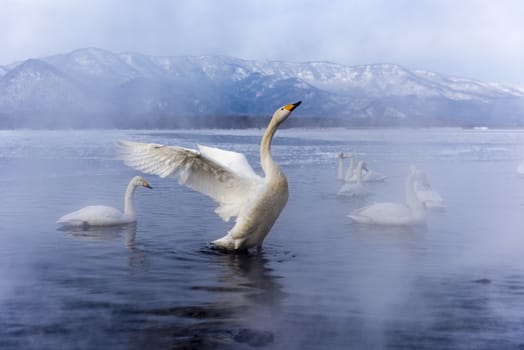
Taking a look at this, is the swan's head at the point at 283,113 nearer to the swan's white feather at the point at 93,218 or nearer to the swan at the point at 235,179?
the swan at the point at 235,179

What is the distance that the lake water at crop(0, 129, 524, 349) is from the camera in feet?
22.5

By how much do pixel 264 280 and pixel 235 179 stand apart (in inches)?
84.5

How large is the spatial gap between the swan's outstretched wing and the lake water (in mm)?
811

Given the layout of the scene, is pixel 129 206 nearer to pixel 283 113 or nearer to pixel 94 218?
pixel 94 218

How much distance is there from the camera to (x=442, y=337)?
684 cm

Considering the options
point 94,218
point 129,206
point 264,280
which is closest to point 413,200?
point 129,206

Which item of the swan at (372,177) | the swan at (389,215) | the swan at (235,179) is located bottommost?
the swan at (389,215)

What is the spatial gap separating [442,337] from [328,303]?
57.6 inches

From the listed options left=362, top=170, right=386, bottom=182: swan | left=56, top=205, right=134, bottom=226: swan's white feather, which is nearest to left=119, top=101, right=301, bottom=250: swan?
left=56, top=205, right=134, bottom=226: swan's white feather

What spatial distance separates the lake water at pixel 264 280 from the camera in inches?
270

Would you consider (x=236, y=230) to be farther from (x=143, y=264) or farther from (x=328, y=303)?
(x=328, y=303)

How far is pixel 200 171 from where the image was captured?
11148mm

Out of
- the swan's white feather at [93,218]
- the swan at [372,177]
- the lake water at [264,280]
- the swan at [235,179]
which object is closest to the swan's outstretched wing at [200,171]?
the swan at [235,179]

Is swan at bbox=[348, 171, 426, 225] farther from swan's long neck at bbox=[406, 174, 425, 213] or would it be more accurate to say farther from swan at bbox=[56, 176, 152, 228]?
swan at bbox=[56, 176, 152, 228]
